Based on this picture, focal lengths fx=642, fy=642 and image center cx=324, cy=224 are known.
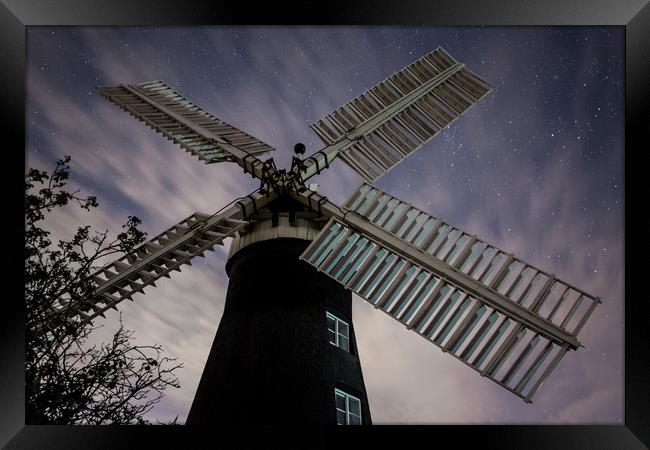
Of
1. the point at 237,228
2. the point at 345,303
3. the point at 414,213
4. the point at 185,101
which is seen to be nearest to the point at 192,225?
the point at 237,228

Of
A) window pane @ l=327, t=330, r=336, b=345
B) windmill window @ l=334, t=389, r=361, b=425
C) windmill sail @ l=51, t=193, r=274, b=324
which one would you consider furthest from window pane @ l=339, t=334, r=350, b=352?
windmill sail @ l=51, t=193, r=274, b=324

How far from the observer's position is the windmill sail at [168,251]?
7082 millimetres

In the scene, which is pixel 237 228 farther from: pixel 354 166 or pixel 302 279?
pixel 354 166

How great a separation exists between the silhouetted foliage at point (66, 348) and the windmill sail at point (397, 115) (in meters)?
3.37

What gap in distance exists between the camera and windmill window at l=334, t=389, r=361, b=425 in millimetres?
6435

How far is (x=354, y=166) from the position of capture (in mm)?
8805

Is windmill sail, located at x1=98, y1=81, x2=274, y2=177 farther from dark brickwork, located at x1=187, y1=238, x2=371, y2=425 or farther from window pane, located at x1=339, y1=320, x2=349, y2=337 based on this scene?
window pane, located at x1=339, y1=320, x2=349, y2=337

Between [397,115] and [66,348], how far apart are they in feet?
19.9

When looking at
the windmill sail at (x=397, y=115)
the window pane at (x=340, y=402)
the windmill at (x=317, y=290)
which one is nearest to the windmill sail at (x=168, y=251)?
the windmill at (x=317, y=290)

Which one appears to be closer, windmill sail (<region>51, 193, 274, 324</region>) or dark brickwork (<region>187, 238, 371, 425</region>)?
dark brickwork (<region>187, 238, 371, 425</region>)

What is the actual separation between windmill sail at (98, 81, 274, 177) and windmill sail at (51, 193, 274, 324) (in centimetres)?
88

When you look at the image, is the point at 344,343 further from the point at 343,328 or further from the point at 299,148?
the point at 299,148
